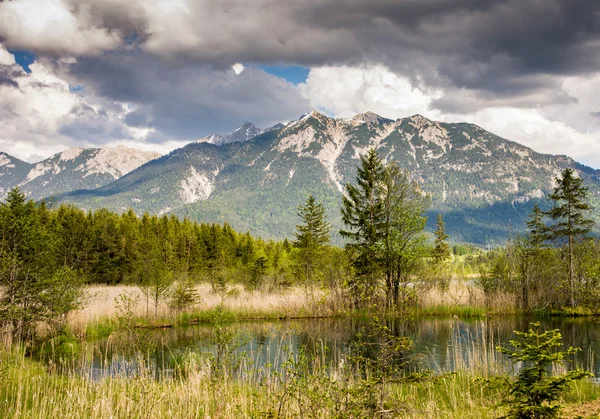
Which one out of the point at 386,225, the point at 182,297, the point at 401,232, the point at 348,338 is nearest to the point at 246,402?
the point at 348,338

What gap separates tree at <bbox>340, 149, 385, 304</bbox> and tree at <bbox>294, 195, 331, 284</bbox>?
4.04 m

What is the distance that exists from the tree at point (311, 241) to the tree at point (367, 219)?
4.04 m

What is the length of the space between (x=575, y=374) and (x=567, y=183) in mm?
36026

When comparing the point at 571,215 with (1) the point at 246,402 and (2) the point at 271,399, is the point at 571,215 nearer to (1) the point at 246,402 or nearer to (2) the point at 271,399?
(1) the point at 246,402

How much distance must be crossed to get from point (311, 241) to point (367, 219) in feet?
22.1

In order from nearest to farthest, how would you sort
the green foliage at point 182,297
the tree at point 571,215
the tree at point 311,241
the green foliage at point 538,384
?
the green foliage at point 538,384 < the green foliage at point 182,297 < the tree at point 571,215 < the tree at point 311,241

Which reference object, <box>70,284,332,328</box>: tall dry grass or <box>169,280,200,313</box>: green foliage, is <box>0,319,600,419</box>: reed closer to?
<box>70,284,332,328</box>: tall dry grass

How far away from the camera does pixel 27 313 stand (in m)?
15.6

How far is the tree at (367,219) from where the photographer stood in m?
33.2

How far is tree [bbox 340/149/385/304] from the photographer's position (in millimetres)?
33156

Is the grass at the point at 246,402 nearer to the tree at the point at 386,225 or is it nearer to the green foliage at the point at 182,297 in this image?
the green foliage at the point at 182,297

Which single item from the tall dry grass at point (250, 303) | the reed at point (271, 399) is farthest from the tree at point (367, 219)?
the reed at point (271, 399)

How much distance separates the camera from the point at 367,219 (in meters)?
33.9

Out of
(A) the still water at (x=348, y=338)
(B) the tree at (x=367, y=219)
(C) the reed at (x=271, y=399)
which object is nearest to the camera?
(C) the reed at (x=271, y=399)
